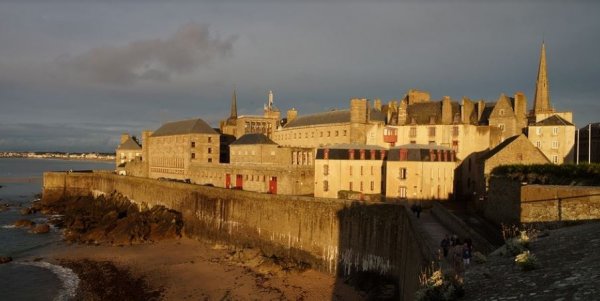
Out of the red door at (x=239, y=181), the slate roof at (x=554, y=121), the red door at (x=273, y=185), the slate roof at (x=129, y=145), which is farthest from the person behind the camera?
the slate roof at (x=129, y=145)

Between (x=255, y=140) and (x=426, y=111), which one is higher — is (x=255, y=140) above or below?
below

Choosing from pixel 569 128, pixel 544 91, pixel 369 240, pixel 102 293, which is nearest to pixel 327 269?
pixel 369 240

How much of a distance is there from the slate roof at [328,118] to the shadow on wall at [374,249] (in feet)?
86.3

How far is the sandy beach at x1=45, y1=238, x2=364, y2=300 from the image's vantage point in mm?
25422

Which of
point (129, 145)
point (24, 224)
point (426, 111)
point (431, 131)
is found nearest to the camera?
point (431, 131)

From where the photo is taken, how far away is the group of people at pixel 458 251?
1335cm

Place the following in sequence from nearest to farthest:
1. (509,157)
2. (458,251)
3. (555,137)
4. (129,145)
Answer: (458,251)
(509,157)
(555,137)
(129,145)

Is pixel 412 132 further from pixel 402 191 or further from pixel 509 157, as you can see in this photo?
pixel 509 157

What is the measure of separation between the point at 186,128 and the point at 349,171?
39.2 meters

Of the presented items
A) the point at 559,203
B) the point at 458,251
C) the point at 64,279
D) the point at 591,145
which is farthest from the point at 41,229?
the point at 591,145

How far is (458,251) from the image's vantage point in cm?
1529

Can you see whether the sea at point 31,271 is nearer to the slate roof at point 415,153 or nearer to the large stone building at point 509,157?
the slate roof at point 415,153

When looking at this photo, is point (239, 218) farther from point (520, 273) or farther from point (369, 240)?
point (520, 273)

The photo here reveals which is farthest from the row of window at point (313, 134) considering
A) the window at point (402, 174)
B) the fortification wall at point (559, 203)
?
the fortification wall at point (559, 203)
